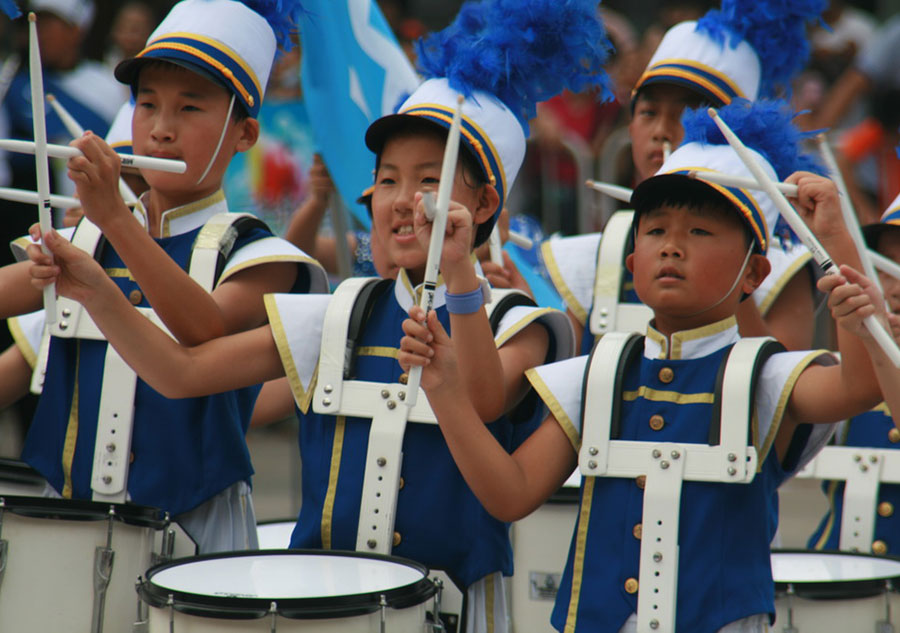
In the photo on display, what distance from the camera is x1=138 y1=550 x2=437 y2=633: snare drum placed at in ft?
8.09

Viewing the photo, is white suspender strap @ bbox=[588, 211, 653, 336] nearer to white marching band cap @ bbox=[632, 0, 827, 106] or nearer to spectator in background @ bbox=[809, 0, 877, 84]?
white marching band cap @ bbox=[632, 0, 827, 106]

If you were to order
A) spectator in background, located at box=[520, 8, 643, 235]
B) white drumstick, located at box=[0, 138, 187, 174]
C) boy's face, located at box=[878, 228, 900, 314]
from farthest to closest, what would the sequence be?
spectator in background, located at box=[520, 8, 643, 235] < boy's face, located at box=[878, 228, 900, 314] < white drumstick, located at box=[0, 138, 187, 174]

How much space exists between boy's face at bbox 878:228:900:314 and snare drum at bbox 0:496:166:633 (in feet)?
8.07

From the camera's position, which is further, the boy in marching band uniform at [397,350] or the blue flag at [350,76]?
the blue flag at [350,76]

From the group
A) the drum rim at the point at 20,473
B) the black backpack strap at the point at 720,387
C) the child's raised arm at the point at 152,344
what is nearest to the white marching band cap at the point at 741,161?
the black backpack strap at the point at 720,387

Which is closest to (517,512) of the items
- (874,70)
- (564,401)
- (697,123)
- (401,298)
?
(564,401)

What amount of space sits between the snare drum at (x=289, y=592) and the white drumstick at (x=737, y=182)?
0.97 meters

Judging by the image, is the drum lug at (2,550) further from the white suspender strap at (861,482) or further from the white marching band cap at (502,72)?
the white suspender strap at (861,482)

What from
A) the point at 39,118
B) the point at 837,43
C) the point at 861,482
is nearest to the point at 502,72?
the point at 39,118

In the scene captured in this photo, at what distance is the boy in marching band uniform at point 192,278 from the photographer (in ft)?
11.1

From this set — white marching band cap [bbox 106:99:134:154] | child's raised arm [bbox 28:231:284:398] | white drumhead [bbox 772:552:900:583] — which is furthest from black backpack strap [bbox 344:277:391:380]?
white marching band cap [bbox 106:99:134:154]

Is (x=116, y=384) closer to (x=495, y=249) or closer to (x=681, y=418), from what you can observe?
(x=495, y=249)

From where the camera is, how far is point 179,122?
136 inches

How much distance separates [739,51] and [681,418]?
1.90 m
